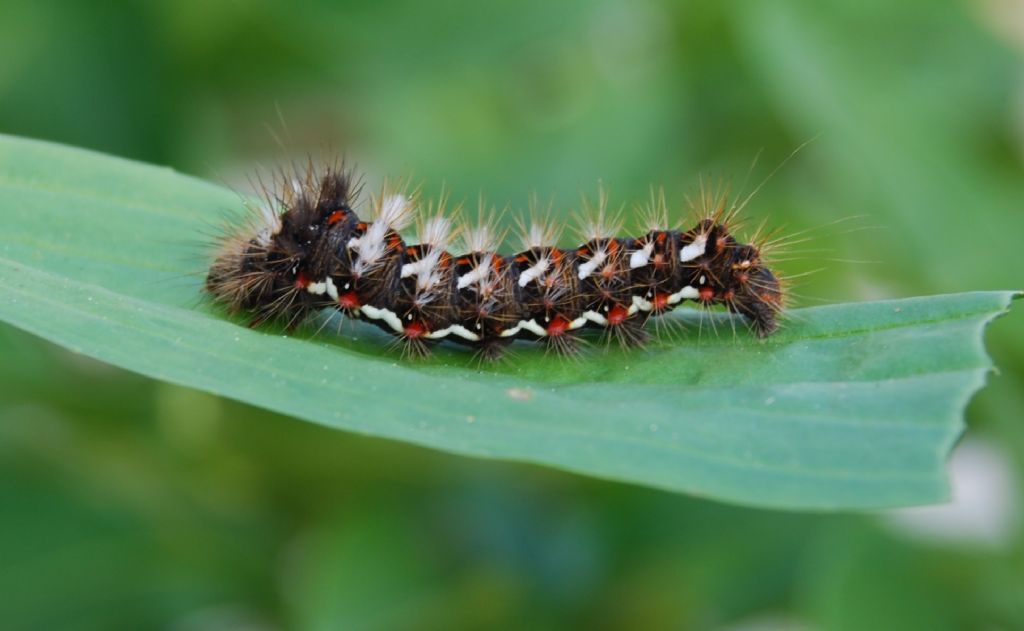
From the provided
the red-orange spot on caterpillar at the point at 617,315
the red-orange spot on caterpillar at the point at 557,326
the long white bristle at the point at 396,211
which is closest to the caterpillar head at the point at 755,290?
the red-orange spot on caterpillar at the point at 617,315

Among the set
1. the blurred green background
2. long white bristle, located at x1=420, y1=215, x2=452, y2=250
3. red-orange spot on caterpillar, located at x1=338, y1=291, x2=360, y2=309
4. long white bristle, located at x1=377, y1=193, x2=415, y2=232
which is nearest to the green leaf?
red-orange spot on caterpillar, located at x1=338, y1=291, x2=360, y2=309

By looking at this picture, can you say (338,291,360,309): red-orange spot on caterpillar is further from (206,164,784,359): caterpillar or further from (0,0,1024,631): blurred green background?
(0,0,1024,631): blurred green background

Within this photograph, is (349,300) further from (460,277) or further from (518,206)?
(518,206)

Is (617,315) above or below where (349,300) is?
above

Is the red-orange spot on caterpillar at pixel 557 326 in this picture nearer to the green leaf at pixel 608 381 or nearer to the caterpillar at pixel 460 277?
the caterpillar at pixel 460 277

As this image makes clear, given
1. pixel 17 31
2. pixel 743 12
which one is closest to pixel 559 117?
pixel 743 12

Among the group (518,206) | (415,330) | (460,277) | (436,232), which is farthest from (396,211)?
(518,206)
